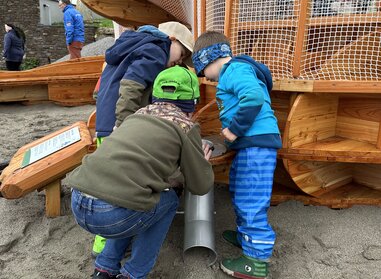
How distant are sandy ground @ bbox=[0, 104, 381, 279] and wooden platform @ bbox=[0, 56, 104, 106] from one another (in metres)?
4.28

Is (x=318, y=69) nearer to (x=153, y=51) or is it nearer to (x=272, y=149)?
(x=272, y=149)

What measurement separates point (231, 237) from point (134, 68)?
144cm

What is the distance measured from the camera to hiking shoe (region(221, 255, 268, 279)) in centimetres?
255

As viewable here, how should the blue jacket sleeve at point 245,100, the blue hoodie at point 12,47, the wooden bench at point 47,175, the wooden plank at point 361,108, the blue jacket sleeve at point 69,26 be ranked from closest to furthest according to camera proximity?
the blue jacket sleeve at point 245,100
the wooden bench at point 47,175
the wooden plank at point 361,108
the blue jacket sleeve at point 69,26
the blue hoodie at point 12,47

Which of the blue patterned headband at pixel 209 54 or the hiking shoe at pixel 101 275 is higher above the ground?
the blue patterned headband at pixel 209 54

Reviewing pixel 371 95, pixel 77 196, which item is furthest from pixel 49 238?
pixel 371 95

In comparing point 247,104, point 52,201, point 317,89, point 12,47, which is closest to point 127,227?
point 247,104

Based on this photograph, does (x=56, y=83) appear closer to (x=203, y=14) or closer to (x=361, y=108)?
(x=203, y=14)

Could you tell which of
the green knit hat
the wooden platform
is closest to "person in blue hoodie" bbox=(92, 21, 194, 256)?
the green knit hat

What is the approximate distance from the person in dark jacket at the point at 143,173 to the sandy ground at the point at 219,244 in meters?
0.47

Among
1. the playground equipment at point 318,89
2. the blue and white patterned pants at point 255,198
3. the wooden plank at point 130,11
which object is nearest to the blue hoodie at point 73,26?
the wooden plank at point 130,11

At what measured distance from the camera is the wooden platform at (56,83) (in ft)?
24.9

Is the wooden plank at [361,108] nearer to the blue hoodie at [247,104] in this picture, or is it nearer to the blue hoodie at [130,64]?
the blue hoodie at [247,104]

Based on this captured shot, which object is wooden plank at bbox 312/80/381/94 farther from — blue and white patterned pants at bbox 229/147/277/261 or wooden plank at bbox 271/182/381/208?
wooden plank at bbox 271/182/381/208
